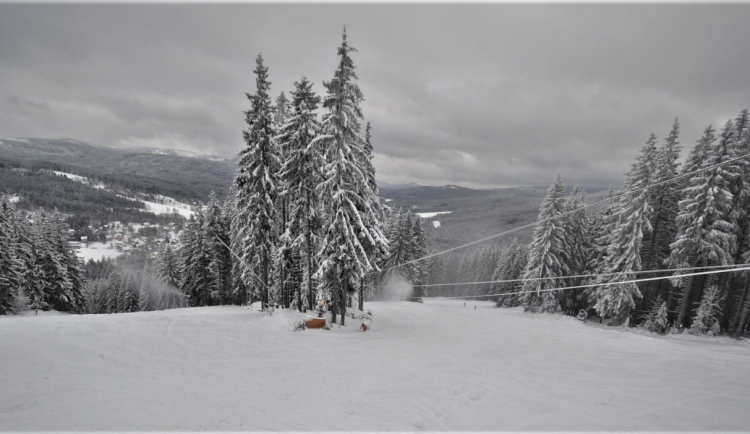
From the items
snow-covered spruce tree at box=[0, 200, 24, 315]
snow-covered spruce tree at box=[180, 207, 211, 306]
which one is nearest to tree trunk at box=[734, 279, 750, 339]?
snow-covered spruce tree at box=[180, 207, 211, 306]

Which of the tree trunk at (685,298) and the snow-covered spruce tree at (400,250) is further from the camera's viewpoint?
the snow-covered spruce tree at (400,250)

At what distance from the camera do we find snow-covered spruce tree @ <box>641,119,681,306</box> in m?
25.0

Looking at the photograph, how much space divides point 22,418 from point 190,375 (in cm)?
368

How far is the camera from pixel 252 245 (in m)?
23.2

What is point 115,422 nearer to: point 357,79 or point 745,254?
point 357,79

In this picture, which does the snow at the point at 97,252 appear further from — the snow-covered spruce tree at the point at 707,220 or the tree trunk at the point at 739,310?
the tree trunk at the point at 739,310

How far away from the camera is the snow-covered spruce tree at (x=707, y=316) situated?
22.0m

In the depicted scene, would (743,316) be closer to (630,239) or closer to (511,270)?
(630,239)

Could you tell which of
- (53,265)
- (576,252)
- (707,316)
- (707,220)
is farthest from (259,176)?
(707,316)

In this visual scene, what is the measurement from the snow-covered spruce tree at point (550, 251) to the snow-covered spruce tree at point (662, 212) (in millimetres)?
6748

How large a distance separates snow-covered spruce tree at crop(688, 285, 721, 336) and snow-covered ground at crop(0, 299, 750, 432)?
34.2ft

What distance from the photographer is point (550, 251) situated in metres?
31.3

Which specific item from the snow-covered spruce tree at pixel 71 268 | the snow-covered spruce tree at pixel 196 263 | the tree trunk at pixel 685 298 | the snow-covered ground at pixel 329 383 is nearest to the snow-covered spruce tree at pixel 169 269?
the snow-covered spruce tree at pixel 196 263

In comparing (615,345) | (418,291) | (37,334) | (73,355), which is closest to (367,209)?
(73,355)
